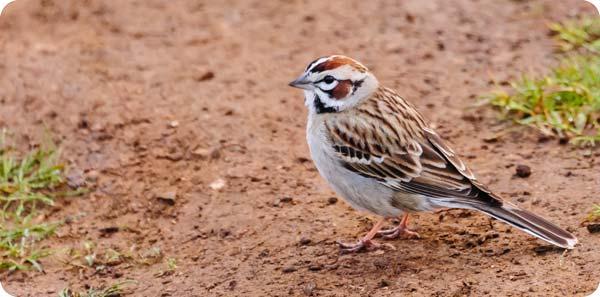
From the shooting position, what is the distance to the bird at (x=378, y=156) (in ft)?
21.3

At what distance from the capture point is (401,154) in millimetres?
6680

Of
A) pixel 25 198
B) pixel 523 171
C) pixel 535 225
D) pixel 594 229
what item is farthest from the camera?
pixel 25 198

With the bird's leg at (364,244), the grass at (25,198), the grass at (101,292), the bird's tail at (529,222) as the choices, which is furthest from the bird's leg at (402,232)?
the grass at (25,198)

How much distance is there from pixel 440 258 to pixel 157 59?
14.1ft

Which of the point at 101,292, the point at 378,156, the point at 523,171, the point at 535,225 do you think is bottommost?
the point at 101,292

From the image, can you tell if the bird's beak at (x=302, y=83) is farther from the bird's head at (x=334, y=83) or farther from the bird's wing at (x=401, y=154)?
the bird's wing at (x=401, y=154)

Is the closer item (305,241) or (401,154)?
(401,154)

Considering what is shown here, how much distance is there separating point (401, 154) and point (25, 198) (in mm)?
2990

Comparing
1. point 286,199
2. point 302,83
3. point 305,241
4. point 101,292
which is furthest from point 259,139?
point 101,292

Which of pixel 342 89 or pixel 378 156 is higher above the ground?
pixel 342 89

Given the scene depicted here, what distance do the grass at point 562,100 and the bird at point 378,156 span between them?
→ 1.56 metres

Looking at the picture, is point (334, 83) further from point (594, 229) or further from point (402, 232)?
point (594, 229)

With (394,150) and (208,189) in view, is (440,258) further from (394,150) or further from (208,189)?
(208,189)

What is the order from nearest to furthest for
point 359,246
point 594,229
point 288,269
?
point 594,229 < point 288,269 < point 359,246
